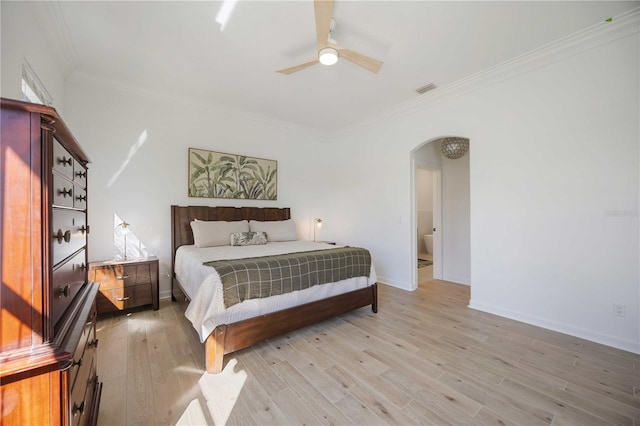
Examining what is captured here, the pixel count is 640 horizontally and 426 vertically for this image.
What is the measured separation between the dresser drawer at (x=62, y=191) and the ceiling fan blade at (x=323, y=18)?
1.86m

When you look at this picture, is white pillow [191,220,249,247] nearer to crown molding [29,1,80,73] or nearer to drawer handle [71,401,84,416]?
crown molding [29,1,80,73]

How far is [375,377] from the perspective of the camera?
1.96 metres

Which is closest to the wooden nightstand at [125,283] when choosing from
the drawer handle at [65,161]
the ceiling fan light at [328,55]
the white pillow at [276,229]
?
the white pillow at [276,229]

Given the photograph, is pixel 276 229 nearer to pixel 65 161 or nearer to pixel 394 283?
pixel 394 283

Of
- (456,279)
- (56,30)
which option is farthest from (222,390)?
(456,279)

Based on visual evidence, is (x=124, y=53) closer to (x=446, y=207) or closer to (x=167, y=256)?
(x=167, y=256)

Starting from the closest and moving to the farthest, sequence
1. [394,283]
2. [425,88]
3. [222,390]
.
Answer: [222,390]
[425,88]
[394,283]

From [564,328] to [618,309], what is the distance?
46cm

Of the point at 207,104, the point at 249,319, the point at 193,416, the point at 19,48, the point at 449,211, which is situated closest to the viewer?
the point at 193,416

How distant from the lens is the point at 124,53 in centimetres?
277

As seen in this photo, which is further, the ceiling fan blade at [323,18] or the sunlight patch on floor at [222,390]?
the ceiling fan blade at [323,18]

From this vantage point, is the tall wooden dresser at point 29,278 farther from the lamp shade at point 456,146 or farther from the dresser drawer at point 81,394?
the lamp shade at point 456,146

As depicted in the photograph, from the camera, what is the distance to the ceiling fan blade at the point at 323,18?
1.89 m

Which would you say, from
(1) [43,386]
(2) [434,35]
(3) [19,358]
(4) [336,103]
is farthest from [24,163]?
(4) [336,103]
